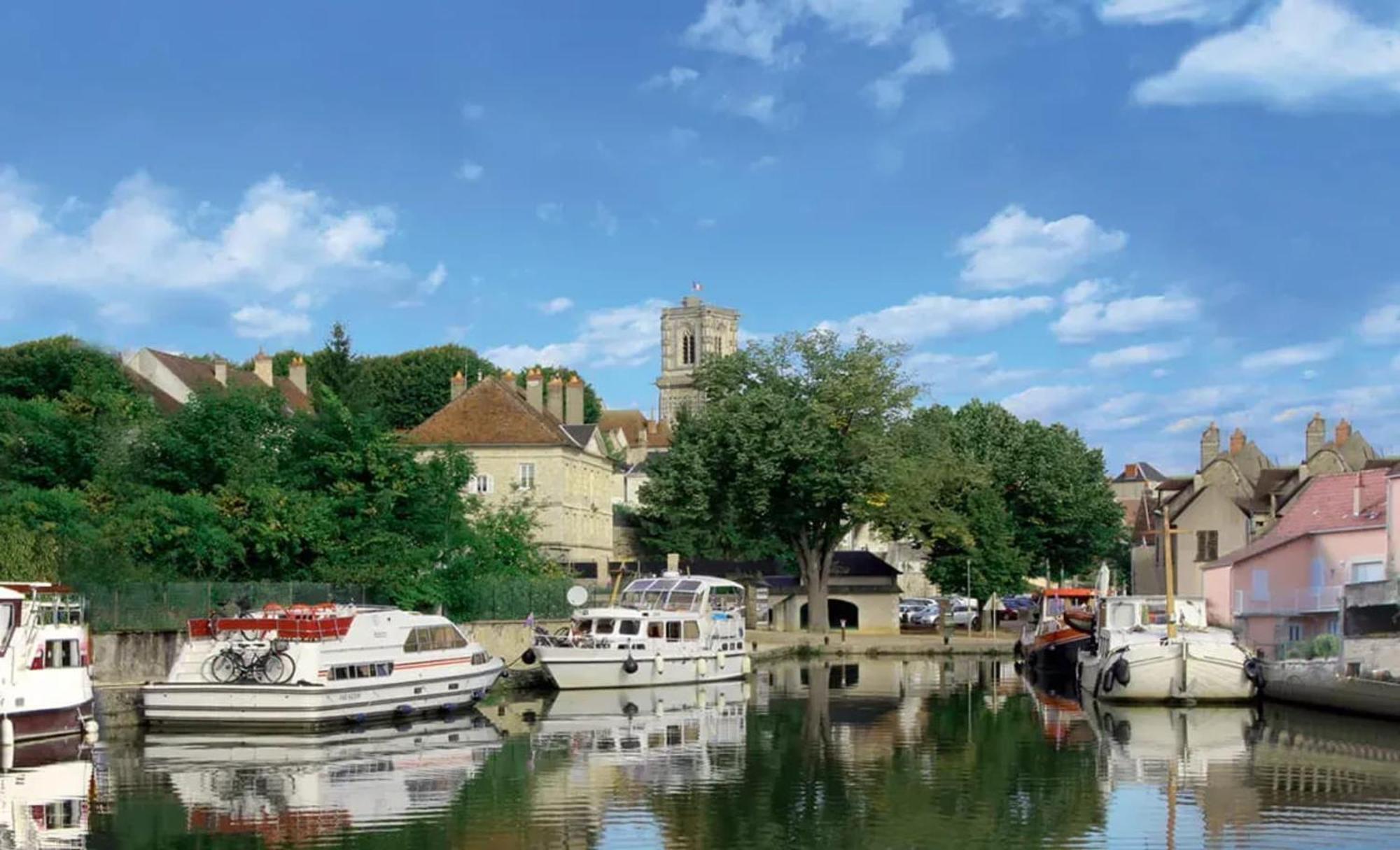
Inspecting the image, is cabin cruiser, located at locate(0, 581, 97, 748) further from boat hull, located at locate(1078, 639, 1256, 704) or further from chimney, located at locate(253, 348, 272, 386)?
chimney, located at locate(253, 348, 272, 386)

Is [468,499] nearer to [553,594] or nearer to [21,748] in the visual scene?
[553,594]

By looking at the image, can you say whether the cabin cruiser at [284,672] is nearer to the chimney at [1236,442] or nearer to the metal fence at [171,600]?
the metal fence at [171,600]

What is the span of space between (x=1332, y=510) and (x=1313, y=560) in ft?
7.60

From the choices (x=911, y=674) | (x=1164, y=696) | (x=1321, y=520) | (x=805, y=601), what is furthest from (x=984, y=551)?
(x=1164, y=696)

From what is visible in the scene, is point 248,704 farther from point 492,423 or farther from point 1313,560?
point 492,423

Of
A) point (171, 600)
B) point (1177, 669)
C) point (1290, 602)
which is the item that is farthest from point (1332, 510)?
point (171, 600)

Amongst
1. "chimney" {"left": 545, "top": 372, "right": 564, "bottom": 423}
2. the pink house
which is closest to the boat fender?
the pink house

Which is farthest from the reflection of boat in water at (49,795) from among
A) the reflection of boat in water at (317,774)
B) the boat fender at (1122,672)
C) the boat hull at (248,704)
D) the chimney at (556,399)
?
the chimney at (556,399)

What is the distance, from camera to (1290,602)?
56594 mm

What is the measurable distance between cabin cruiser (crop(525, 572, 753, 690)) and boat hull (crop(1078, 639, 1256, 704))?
44.0ft

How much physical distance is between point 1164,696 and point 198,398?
30.1 meters

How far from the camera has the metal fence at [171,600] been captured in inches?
1682

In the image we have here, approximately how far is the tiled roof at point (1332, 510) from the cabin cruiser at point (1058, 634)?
234 inches

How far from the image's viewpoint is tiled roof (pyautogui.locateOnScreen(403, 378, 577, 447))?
9388 centimetres
